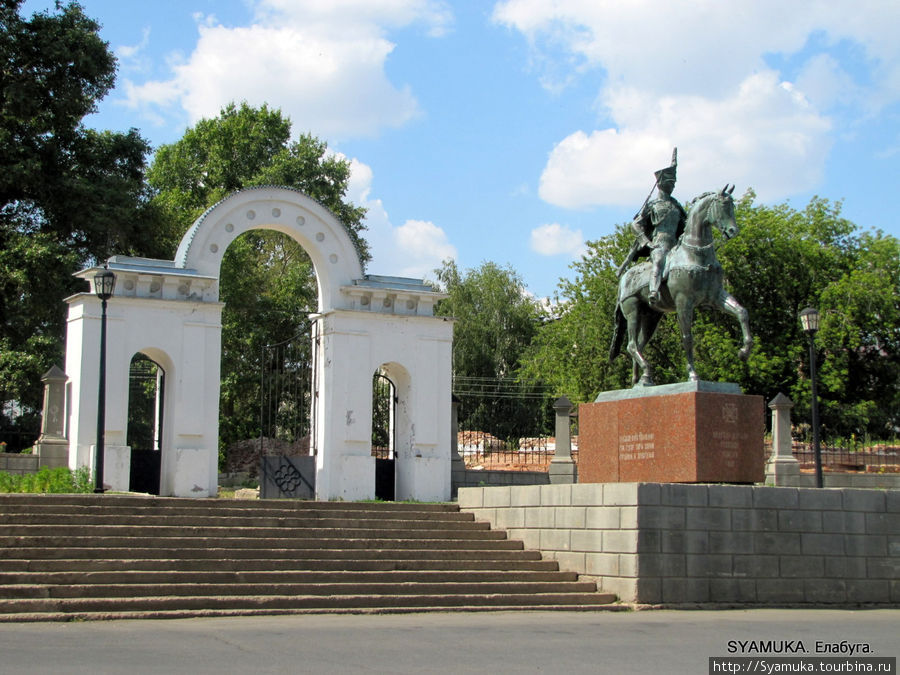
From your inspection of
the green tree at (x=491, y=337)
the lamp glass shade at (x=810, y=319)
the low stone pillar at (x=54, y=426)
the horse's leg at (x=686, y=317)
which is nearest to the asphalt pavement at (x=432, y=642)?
the horse's leg at (x=686, y=317)

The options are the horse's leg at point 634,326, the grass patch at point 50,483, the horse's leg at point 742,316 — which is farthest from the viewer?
the grass patch at point 50,483

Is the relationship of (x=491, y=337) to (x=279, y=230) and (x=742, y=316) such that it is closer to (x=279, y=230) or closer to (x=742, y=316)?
(x=279, y=230)

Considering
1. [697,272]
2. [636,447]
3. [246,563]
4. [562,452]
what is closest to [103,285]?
[246,563]

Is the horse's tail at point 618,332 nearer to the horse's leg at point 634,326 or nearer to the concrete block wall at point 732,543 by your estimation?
the horse's leg at point 634,326

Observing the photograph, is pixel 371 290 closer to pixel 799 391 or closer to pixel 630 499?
pixel 630 499

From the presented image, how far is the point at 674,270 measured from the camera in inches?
565

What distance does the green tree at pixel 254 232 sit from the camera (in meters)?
34.1

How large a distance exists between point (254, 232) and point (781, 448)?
22.0 m

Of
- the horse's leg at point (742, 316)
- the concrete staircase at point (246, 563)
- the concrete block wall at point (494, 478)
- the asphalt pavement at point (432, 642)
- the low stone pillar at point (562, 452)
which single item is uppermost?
the horse's leg at point (742, 316)

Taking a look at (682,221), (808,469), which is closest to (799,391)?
(808,469)

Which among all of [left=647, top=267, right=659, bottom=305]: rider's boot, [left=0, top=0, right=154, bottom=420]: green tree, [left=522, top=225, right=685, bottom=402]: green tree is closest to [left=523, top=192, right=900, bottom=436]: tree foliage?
A: [left=522, top=225, right=685, bottom=402]: green tree

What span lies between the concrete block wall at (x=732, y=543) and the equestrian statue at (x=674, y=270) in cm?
181

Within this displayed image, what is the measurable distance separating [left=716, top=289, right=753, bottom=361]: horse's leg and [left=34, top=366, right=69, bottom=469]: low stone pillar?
1187cm

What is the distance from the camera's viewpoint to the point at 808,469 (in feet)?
94.2
